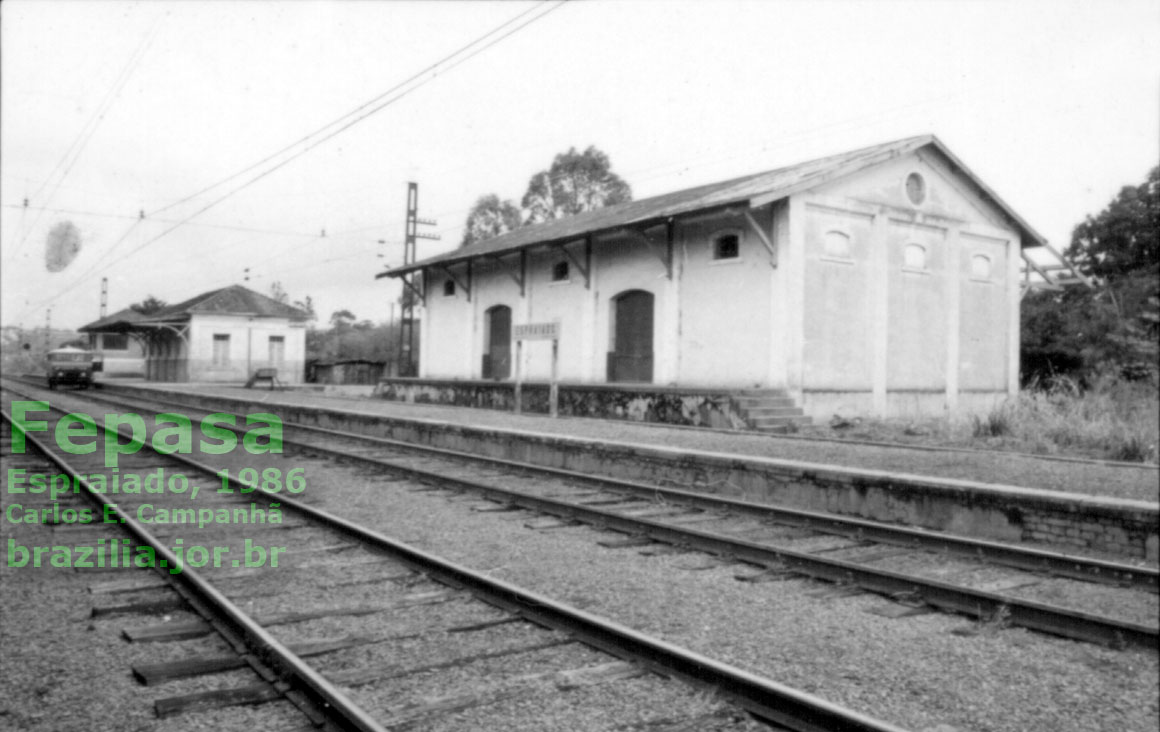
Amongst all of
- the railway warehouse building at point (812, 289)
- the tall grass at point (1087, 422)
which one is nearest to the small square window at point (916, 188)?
the railway warehouse building at point (812, 289)

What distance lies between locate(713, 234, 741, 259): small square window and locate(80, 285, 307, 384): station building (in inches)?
1369

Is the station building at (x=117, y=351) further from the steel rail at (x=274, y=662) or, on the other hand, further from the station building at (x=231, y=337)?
the steel rail at (x=274, y=662)

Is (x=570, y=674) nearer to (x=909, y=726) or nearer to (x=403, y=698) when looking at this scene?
(x=403, y=698)

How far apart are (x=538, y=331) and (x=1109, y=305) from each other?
1044 cm

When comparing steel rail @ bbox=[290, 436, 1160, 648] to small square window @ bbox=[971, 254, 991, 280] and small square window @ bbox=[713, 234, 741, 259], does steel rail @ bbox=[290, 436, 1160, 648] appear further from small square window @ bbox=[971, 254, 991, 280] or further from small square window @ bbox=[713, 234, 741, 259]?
small square window @ bbox=[971, 254, 991, 280]

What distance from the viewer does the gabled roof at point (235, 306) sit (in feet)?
153

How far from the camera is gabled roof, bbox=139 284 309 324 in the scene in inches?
1832

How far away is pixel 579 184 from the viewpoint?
41031mm

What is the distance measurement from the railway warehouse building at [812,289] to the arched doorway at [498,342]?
6.67ft

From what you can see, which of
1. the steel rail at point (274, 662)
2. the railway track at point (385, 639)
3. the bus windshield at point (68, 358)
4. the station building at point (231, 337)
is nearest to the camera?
the steel rail at point (274, 662)

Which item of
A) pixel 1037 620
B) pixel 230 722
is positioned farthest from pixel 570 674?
pixel 1037 620

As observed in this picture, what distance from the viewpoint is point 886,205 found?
19.0 metres

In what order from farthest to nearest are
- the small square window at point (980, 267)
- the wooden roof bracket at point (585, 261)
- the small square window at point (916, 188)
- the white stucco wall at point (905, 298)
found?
the wooden roof bracket at point (585, 261) → the small square window at point (980, 267) → the small square window at point (916, 188) → the white stucco wall at point (905, 298)

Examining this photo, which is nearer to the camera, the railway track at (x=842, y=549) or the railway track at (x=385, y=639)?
the railway track at (x=385, y=639)
